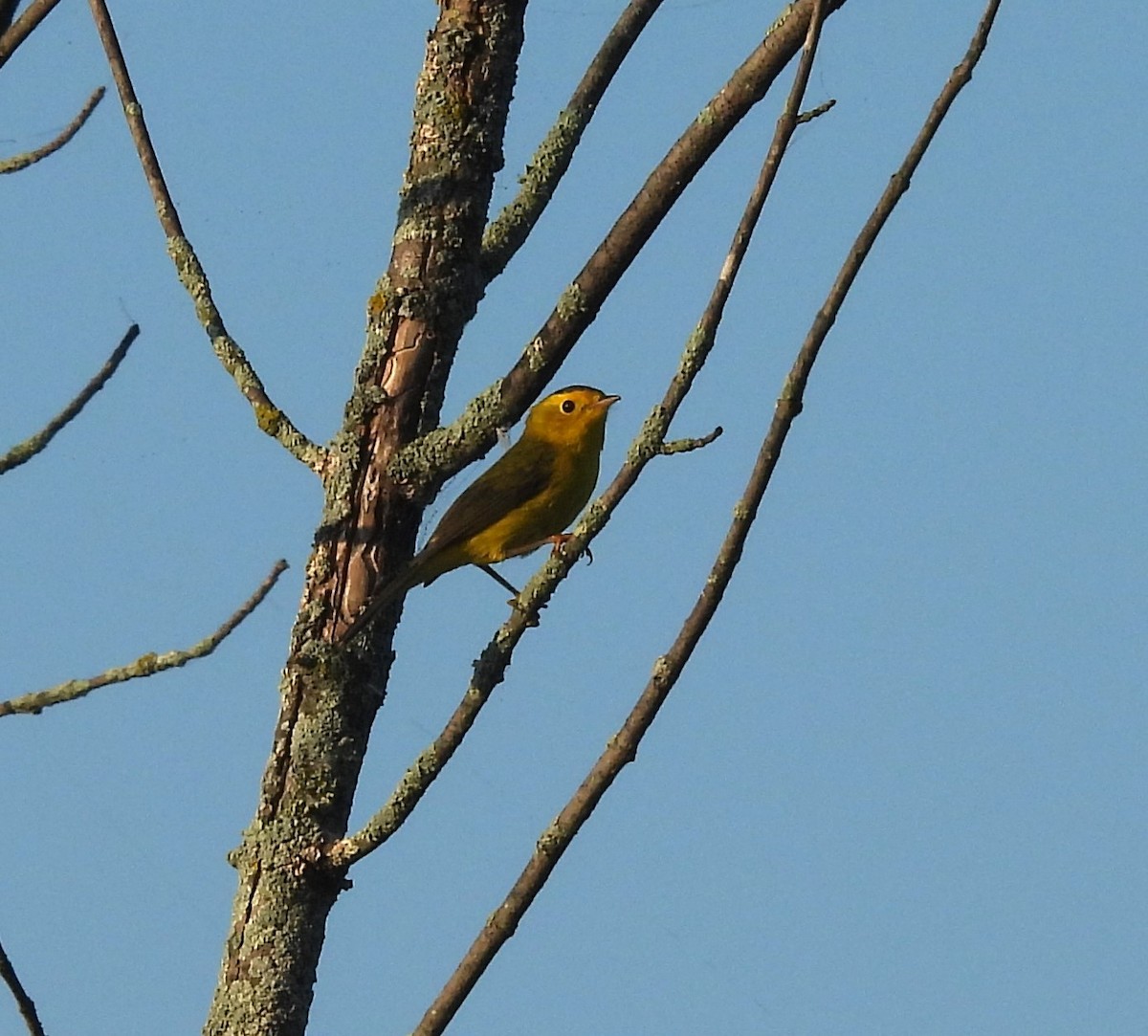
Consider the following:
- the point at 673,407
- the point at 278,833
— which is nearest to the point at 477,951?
the point at 673,407

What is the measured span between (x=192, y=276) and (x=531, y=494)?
2483mm

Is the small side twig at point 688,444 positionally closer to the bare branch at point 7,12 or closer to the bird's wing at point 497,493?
the bare branch at point 7,12

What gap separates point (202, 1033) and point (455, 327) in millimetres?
1778

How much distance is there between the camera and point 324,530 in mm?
4496

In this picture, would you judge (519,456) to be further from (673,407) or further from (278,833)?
(673,407)

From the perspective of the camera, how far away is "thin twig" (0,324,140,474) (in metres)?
2.94

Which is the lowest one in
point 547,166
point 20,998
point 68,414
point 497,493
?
point 20,998

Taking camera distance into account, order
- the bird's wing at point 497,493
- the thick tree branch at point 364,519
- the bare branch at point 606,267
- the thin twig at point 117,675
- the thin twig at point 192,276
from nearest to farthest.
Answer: the thin twig at point 117,675
the bare branch at point 606,267
the thick tree branch at point 364,519
the thin twig at point 192,276
the bird's wing at point 497,493

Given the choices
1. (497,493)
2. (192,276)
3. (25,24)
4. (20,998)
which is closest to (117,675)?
(20,998)

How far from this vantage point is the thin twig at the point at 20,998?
2.82 metres

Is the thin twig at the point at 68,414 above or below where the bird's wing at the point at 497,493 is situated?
below

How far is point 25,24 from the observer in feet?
10.7

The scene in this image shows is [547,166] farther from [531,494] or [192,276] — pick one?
[531,494]

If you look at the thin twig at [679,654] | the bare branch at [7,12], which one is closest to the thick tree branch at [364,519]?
the thin twig at [679,654]
